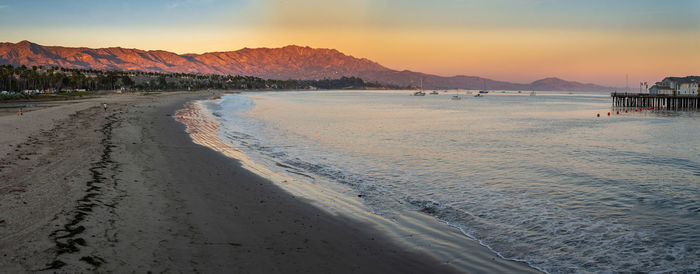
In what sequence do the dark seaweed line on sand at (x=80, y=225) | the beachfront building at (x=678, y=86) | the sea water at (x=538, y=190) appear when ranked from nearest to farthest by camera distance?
the dark seaweed line on sand at (x=80, y=225) → the sea water at (x=538, y=190) → the beachfront building at (x=678, y=86)

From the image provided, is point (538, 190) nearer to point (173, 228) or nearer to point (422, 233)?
point (422, 233)

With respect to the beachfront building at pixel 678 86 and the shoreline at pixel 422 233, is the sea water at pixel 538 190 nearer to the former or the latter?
the shoreline at pixel 422 233

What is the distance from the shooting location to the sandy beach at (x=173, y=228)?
5430 mm

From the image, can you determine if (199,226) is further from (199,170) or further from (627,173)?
(627,173)

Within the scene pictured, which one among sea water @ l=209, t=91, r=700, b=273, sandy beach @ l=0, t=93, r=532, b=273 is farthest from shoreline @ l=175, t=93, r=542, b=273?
sea water @ l=209, t=91, r=700, b=273

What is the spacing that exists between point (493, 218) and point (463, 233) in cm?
154

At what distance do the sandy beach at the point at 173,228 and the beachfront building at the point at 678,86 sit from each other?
106 meters

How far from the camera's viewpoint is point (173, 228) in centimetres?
679

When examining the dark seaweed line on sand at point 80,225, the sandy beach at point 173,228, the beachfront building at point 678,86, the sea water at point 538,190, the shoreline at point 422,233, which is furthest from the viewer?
the beachfront building at point 678,86

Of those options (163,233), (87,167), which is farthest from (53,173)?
(163,233)

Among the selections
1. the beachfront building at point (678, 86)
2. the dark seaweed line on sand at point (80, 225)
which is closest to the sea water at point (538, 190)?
the dark seaweed line on sand at point (80, 225)

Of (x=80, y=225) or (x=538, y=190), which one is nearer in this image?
(x=80, y=225)

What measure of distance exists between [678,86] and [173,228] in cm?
11780

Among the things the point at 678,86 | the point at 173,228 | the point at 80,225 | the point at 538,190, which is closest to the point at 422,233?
the point at 173,228
